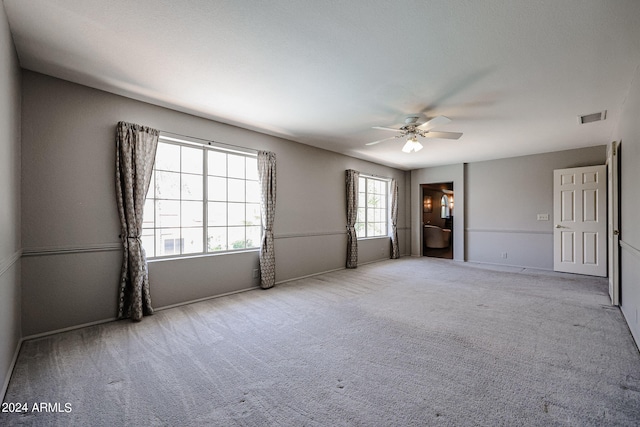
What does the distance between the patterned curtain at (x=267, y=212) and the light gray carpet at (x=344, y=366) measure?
2.47 ft

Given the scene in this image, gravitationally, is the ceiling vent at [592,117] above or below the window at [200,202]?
above

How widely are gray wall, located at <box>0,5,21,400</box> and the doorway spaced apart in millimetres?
7926

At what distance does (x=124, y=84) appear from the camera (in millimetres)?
2959

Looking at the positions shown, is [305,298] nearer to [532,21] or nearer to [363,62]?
[363,62]

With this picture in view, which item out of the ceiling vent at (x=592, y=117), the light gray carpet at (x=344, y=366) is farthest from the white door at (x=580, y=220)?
the light gray carpet at (x=344, y=366)

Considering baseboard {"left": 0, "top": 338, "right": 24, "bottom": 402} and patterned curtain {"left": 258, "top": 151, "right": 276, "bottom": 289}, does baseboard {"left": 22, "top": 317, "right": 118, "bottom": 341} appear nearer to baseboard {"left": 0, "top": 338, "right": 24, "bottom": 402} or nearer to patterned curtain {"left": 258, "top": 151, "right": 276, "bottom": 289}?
baseboard {"left": 0, "top": 338, "right": 24, "bottom": 402}

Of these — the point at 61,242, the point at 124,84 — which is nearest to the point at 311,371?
the point at 61,242

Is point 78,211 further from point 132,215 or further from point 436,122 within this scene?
point 436,122

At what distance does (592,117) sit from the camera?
3855 mm

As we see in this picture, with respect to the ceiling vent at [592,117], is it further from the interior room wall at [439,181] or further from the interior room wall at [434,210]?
the interior room wall at [434,210]

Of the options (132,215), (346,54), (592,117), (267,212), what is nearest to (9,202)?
(132,215)

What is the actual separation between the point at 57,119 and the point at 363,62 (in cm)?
311

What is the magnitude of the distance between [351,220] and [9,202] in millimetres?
5109

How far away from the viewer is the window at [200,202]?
358 cm
